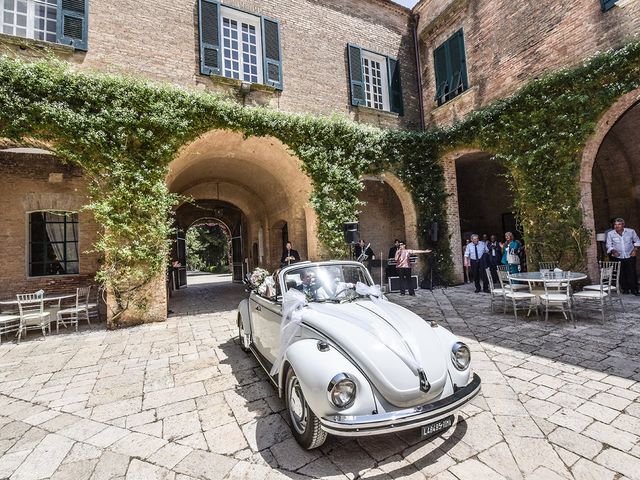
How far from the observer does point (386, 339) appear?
8.45 feet

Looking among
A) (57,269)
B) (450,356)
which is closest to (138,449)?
(450,356)

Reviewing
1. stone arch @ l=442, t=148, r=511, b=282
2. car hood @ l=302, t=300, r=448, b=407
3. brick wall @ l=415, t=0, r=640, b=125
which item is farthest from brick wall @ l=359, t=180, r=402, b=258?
car hood @ l=302, t=300, r=448, b=407

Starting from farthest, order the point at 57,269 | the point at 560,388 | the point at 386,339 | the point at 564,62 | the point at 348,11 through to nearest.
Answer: the point at 348,11 < the point at 57,269 < the point at 564,62 < the point at 560,388 < the point at 386,339

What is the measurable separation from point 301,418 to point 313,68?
10064 mm

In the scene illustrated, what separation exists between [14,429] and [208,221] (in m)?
19.1

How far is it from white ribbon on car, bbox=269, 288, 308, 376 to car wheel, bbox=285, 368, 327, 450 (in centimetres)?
24

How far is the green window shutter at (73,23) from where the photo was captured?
725 cm

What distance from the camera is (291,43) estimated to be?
9859 mm

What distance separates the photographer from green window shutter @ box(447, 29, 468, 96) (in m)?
10.8

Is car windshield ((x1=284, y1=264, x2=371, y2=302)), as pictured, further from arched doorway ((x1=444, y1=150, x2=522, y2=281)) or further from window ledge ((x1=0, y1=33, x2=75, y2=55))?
arched doorway ((x1=444, y1=150, x2=522, y2=281))

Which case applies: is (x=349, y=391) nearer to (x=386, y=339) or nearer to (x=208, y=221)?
(x=386, y=339)

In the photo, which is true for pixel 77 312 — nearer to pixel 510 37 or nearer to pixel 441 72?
pixel 441 72

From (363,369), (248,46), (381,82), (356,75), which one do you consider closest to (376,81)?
(381,82)

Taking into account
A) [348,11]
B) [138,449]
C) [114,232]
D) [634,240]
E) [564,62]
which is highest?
[348,11]
